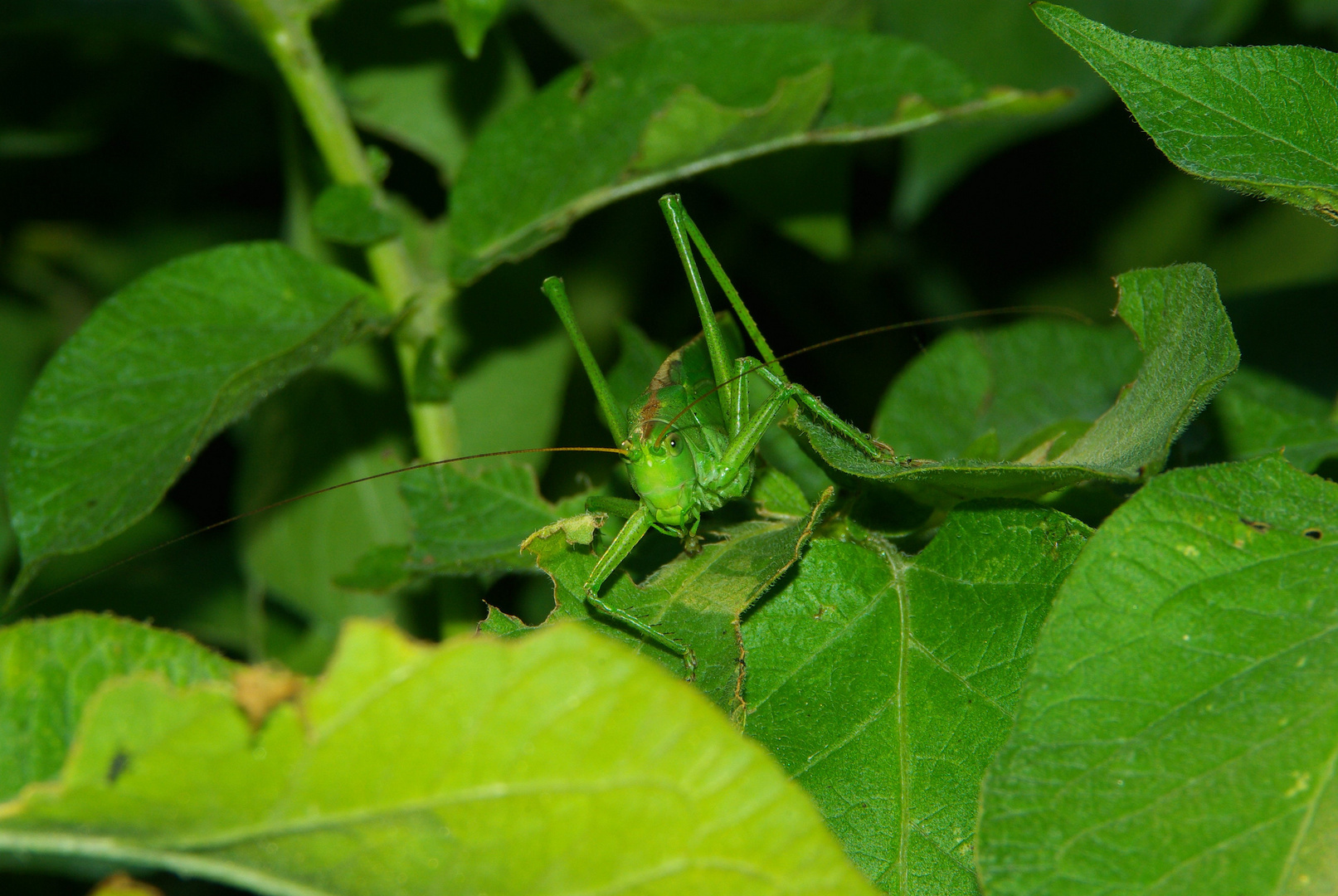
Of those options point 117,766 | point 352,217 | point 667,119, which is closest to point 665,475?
point 667,119

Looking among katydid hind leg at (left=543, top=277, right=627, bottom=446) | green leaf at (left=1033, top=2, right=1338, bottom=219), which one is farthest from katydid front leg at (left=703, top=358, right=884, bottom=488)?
green leaf at (left=1033, top=2, right=1338, bottom=219)

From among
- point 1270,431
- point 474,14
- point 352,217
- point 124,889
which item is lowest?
point 1270,431

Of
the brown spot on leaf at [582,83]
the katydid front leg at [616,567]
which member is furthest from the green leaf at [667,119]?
the katydid front leg at [616,567]

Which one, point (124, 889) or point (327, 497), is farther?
point (327, 497)

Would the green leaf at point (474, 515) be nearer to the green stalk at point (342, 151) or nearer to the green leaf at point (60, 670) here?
the green stalk at point (342, 151)

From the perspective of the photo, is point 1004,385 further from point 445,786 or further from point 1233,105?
point 445,786

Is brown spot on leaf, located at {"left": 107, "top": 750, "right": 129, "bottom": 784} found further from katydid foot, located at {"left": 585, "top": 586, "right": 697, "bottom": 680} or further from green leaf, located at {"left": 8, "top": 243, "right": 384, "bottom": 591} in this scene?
green leaf, located at {"left": 8, "top": 243, "right": 384, "bottom": 591}

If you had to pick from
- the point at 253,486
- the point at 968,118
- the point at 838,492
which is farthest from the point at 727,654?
the point at 253,486
